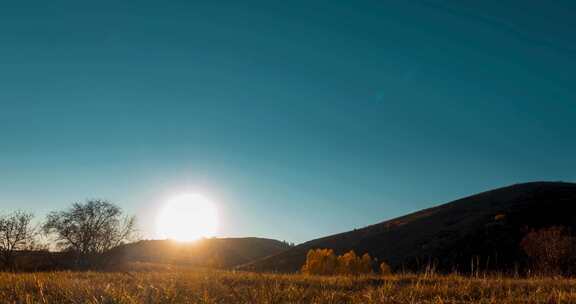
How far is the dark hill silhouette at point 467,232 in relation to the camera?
235ft

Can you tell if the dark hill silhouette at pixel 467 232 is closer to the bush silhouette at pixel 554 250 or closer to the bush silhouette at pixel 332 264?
the bush silhouette at pixel 332 264

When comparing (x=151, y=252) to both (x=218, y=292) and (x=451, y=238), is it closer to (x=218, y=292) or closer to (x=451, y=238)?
(x=451, y=238)

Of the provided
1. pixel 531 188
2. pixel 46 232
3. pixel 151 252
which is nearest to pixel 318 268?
pixel 46 232

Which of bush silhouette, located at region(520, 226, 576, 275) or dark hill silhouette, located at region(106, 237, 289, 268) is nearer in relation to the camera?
bush silhouette, located at region(520, 226, 576, 275)

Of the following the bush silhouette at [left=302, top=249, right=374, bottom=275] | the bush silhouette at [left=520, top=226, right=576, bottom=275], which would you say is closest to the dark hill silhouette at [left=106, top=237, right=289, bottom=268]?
the bush silhouette at [left=302, top=249, right=374, bottom=275]

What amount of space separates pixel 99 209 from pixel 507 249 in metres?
64.0

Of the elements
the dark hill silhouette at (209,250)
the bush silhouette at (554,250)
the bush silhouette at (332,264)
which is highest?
the bush silhouette at (554,250)

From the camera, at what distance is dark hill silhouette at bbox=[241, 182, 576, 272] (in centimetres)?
7162

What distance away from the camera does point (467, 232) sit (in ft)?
281

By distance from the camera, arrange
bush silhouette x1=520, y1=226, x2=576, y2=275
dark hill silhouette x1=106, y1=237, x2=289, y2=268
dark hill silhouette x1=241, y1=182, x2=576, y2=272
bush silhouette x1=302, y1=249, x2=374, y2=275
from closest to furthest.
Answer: bush silhouette x1=520, y1=226, x2=576, y2=275 → bush silhouette x1=302, y1=249, x2=374, y2=275 → dark hill silhouette x1=241, y1=182, x2=576, y2=272 → dark hill silhouette x1=106, y1=237, x2=289, y2=268

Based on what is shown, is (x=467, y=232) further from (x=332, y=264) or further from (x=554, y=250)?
(x=554, y=250)

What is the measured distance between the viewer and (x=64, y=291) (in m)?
4.75

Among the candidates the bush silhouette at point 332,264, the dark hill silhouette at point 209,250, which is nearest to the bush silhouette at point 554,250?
the bush silhouette at point 332,264

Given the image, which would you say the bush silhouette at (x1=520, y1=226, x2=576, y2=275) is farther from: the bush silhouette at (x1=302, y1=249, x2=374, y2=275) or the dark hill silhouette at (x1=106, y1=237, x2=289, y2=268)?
the dark hill silhouette at (x1=106, y1=237, x2=289, y2=268)
